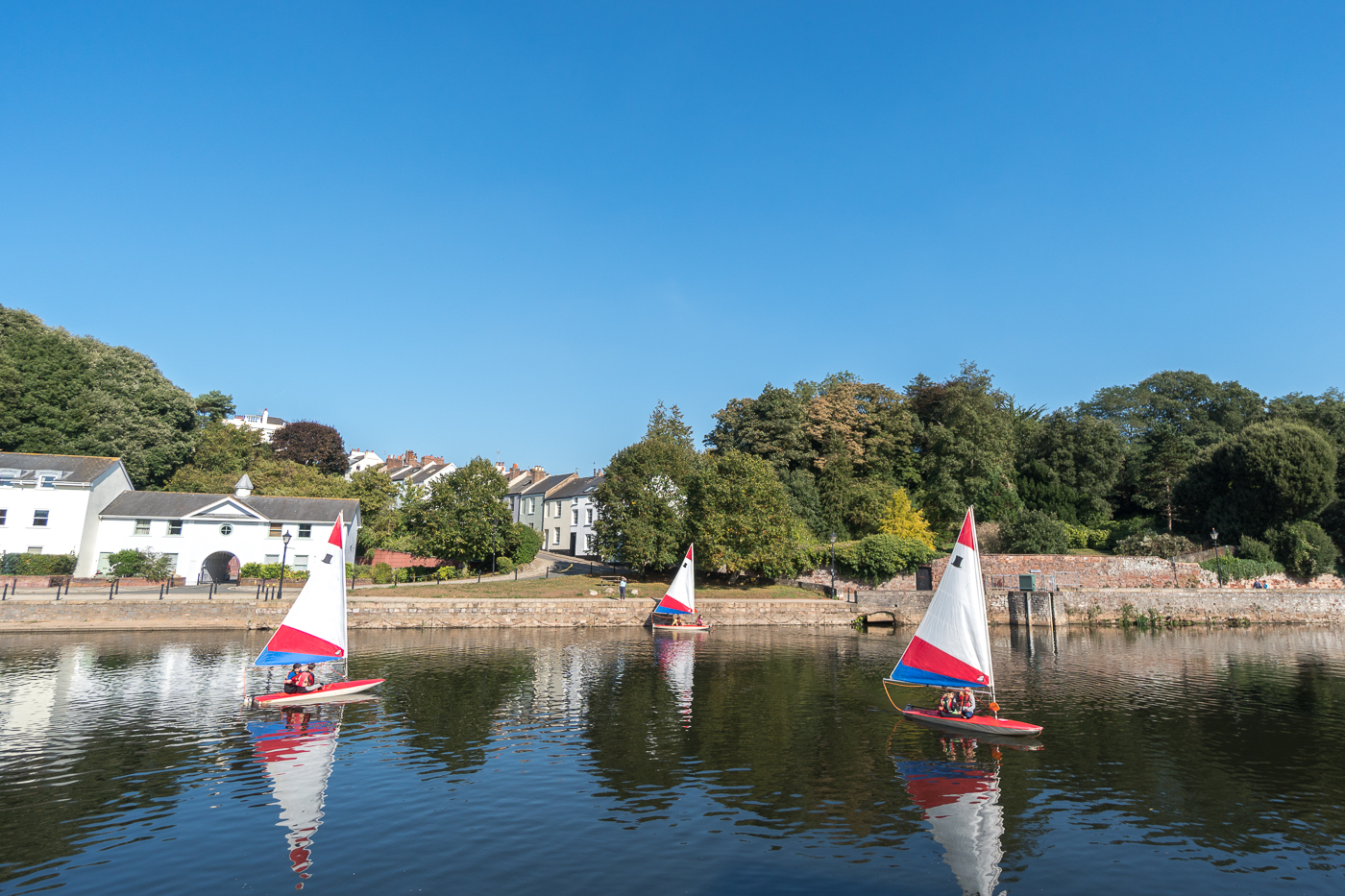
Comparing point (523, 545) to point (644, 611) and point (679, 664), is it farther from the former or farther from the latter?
point (679, 664)

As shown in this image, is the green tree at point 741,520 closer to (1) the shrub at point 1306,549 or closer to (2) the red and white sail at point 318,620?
(2) the red and white sail at point 318,620

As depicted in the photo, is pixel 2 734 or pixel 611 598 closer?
pixel 2 734

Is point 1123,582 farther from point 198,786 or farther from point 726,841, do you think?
point 198,786

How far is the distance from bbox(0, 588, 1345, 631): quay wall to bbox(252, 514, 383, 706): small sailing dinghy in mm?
19016

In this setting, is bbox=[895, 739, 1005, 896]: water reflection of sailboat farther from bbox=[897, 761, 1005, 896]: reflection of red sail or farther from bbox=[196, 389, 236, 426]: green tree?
bbox=[196, 389, 236, 426]: green tree

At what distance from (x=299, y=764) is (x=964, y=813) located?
16089mm

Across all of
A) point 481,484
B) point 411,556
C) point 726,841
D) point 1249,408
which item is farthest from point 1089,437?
point 726,841

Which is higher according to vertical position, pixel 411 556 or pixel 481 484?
pixel 481 484

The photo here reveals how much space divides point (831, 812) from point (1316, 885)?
8.28 meters

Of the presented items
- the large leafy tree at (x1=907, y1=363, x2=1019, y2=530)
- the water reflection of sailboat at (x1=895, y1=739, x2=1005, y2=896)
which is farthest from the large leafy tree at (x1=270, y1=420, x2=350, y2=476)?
the water reflection of sailboat at (x1=895, y1=739, x2=1005, y2=896)

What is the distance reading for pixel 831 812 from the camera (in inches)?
612

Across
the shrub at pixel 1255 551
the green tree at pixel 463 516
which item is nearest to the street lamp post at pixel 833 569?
the green tree at pixel 463 516

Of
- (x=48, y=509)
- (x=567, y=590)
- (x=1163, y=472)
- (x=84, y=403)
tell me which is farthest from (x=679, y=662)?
(x=84, y=403)

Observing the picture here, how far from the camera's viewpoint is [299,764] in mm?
18484
